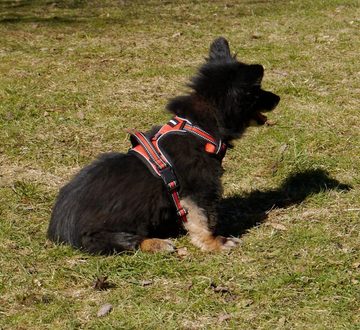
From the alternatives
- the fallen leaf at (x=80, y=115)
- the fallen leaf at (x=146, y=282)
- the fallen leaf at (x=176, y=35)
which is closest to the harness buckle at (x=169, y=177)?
the fallen leaf at (x=146, y=282)

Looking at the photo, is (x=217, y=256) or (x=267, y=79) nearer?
(x=217, y=256)

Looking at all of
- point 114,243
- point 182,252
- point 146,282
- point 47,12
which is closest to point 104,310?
point 146,282

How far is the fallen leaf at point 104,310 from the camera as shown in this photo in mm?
4660

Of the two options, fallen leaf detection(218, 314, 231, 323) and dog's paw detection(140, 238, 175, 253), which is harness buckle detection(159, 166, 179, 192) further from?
fallen leaf detection(218, 314, 231, 323)

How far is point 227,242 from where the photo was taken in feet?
18.1

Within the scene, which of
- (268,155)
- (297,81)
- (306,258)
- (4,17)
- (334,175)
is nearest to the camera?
(306,258)

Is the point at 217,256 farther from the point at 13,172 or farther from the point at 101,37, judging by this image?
the point at 101,37

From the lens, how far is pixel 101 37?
12219 millimetres

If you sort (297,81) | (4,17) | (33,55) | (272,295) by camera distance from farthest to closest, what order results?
(4,17), (33,55), (297,81), (272,295)

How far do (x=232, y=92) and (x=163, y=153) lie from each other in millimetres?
789

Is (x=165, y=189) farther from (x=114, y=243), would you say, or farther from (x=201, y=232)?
(x=114, y=243)

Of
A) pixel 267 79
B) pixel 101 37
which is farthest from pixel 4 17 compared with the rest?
pixel 267 79

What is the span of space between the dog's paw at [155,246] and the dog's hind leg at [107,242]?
0.09 m

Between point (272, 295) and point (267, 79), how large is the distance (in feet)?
18.0
